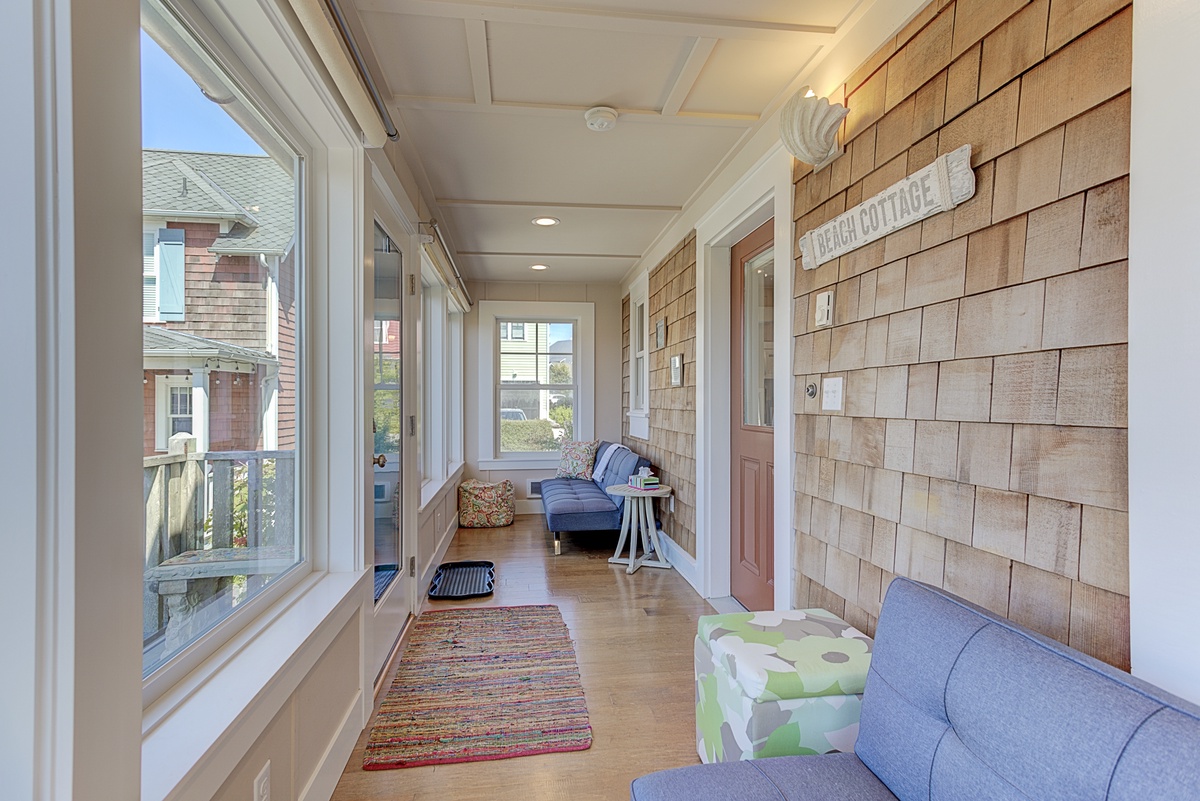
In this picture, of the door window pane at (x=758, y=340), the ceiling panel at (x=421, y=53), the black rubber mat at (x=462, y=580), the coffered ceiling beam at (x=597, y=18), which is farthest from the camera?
the black rubber mat at (x=462, y=580)

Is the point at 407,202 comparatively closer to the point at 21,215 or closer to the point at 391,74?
the point at 391,74

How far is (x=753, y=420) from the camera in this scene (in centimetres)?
313

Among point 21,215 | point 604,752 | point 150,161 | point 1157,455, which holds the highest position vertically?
point 150,161

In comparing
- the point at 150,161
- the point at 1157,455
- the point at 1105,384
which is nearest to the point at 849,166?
the point at 1105,384

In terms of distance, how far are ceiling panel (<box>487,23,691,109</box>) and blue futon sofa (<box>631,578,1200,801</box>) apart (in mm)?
1879

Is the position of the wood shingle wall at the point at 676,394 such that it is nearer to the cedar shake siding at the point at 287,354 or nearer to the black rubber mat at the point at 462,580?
the black rubber mat at the point at 462,580

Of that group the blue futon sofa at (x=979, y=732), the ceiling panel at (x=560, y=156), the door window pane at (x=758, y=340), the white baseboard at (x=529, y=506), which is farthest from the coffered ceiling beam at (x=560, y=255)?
the blue futon sofa at (x=979, y=732)

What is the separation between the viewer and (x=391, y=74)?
7.09ft

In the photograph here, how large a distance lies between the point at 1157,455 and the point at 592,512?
11.9 ft

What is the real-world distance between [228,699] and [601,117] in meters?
2.33

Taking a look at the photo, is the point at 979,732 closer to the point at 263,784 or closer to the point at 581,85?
the point at 263,784

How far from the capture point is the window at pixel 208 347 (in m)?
1.16

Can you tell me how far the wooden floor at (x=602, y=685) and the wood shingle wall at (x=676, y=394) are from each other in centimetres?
48

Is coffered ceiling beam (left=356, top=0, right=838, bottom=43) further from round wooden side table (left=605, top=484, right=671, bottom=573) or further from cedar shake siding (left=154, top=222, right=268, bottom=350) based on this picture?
round wooden side table (left=605, top=484, right=671, bottom=573)
